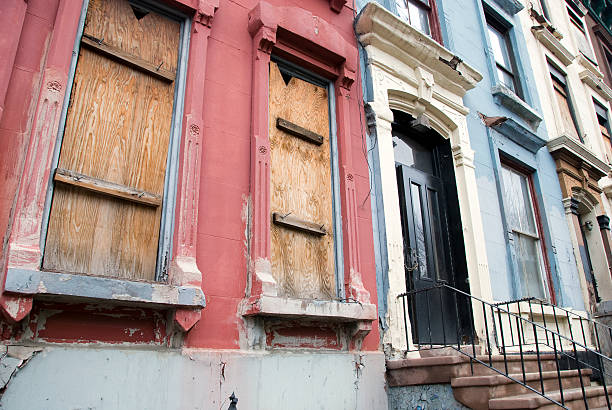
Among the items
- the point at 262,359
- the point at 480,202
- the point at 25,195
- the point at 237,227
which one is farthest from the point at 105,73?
the point at 480,202

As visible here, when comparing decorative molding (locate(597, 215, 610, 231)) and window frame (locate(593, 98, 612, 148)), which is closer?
decorative molding (locate(597, 215, 610, 231))

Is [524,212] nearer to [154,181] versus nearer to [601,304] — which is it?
[601,304]

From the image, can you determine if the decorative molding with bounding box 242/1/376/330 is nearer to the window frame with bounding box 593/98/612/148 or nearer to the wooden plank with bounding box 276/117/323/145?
the wooden plank with bounding box 276/117/323/145

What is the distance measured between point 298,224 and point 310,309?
90 cm

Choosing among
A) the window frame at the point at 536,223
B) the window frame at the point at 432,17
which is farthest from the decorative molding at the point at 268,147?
the window frame at the point at 536,223

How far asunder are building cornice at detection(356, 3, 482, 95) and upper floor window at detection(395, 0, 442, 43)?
33.5 inches

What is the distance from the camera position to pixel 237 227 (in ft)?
13.1

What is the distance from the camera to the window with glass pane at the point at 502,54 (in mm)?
9062

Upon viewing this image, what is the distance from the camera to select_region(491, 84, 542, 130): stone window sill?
8034 mm

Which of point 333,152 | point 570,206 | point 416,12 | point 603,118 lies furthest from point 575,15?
point 333,152

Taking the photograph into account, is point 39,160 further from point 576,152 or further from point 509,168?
point 576,152

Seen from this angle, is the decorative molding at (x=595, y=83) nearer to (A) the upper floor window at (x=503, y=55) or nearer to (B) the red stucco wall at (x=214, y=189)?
(A) the upper floor window at (x=503, y=55)

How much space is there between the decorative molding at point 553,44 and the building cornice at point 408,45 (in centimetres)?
429

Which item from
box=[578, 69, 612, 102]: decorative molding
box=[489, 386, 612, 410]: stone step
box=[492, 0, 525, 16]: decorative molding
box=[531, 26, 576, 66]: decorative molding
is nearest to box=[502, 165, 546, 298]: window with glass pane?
box=[489, 386, 612, 410]: stone step
